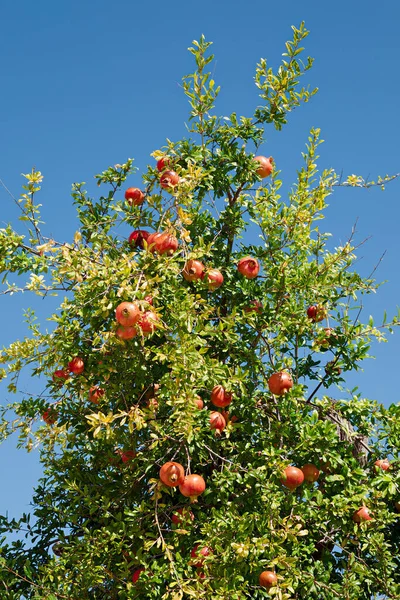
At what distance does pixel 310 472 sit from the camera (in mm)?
4754

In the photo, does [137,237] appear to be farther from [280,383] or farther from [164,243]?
[280,383]

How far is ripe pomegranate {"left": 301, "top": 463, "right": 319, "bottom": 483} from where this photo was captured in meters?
4.76

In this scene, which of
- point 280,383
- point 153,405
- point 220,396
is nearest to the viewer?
point 153,405

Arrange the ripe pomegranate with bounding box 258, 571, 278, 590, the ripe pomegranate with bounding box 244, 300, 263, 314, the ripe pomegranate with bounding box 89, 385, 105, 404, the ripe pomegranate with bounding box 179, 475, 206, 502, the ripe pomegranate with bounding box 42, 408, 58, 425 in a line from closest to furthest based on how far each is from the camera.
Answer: the ripe pomegranate with bounding box 258, 571, 278, 590 < the ripe pomegranate with bounding box 179, 475, 206, 502 < the ripe pomegranate with bounding box 89, 385, 105, 404 < the ripe pomegranate with bounding box 244, 300, 263, 314 < the ripe pomegranate with bounding box 42, 408, 58, 425

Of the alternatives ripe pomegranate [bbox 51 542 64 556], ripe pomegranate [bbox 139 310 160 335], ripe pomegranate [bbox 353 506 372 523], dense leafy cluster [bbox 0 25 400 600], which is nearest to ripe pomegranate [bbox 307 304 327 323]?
dense leafy cluster [bbox 0 25 400 600]

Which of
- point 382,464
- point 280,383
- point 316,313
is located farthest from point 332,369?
point 382,464

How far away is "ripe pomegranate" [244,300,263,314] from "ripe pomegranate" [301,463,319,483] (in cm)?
127

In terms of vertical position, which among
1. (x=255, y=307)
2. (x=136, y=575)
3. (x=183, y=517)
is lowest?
(x=136, y=575)

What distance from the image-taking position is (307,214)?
5.40 metres

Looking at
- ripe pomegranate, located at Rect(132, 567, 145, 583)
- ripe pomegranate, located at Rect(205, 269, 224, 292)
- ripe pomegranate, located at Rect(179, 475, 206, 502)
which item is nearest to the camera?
ripe pomegranate, located at Rect(179, 475, 206, 502)

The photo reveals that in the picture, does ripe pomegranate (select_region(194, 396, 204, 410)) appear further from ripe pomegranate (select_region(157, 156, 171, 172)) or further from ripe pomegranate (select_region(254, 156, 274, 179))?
ripe pomegranate (select_region(254, 156, 274, 179))

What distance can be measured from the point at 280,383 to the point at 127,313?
1.46 m

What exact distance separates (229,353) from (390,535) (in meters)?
2.12

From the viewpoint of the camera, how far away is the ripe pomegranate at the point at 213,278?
498cm
